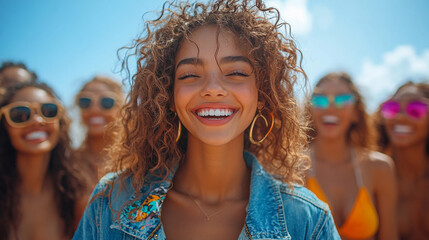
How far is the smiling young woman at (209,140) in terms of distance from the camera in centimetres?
209

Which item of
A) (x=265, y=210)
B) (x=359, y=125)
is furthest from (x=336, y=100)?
(x=265, y=210)

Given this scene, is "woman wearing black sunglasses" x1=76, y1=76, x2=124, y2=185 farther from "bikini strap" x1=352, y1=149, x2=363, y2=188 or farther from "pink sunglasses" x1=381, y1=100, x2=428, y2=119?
"pink sunglasses" x1=381, y1=100, x2=428, y2=119

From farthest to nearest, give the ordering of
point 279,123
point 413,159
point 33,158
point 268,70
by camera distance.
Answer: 1. point 413,159
2. point 33,158
3. point 279,123
4. point 268,70

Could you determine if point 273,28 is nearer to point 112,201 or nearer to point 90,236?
point 112,201

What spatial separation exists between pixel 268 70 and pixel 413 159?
334cm

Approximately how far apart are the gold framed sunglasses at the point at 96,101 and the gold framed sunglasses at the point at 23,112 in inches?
59.9

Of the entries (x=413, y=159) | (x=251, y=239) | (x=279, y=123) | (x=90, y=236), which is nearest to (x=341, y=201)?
(x=413, y=159)

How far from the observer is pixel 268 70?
226cm

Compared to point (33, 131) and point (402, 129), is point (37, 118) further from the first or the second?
point (402, 129)

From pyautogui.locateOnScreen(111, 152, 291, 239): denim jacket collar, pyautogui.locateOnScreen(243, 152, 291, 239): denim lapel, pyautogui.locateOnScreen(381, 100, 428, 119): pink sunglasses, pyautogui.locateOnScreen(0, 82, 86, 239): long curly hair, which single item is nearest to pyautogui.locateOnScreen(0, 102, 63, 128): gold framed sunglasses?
pyautogui.locateOnScreen(0, 82, 86, 239): long curly hair

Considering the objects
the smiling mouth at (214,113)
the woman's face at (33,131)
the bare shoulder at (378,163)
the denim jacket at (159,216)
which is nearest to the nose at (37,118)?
the woman's face at (33,131)

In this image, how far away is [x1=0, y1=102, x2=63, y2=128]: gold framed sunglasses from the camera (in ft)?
11.3

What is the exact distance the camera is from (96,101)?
5.14 metres

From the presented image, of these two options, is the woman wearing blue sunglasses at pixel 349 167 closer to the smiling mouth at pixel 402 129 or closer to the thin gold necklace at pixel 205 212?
the smiling mouth at pixel 402 129
